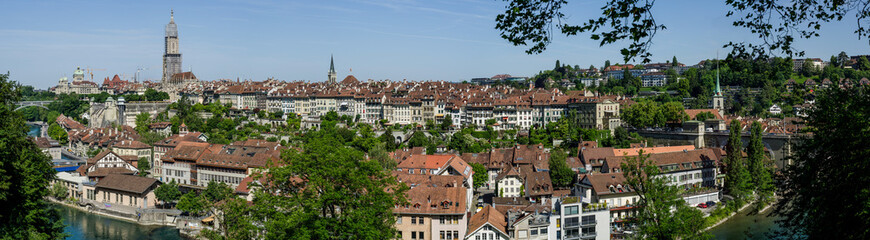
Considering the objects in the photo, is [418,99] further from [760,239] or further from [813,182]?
[813,182]

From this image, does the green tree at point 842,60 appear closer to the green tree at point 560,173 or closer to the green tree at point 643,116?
the green tree at point 643,116

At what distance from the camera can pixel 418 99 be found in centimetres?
5278

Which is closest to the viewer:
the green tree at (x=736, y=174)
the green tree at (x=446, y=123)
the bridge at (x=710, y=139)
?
the green tree at (x=736, y=174)

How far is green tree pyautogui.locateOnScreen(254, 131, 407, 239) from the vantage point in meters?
11.6

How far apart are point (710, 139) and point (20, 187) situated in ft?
116

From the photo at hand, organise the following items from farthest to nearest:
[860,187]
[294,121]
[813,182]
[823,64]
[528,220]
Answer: [823,64] → [294,121] → [528,220] → [813,182] → [860,187]

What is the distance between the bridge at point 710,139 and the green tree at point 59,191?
30376 mm

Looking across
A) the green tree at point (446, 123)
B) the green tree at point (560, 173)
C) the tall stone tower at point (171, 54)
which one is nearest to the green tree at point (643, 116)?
the green tree at point (446, 123)

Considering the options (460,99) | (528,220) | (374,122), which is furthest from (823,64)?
(528,220)

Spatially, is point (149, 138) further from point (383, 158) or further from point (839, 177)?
point (839, 177)

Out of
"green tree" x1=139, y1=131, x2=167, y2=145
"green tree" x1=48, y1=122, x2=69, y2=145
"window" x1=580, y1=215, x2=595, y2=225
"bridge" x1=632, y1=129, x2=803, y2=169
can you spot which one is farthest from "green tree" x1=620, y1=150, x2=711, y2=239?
"green tree" x1=48, y1=122, x2=69, y2=145

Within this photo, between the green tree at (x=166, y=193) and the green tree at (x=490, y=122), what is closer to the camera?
the green tree at (x=166, y=193)

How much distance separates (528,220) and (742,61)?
53.1ft

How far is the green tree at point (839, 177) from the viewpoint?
6.95m
